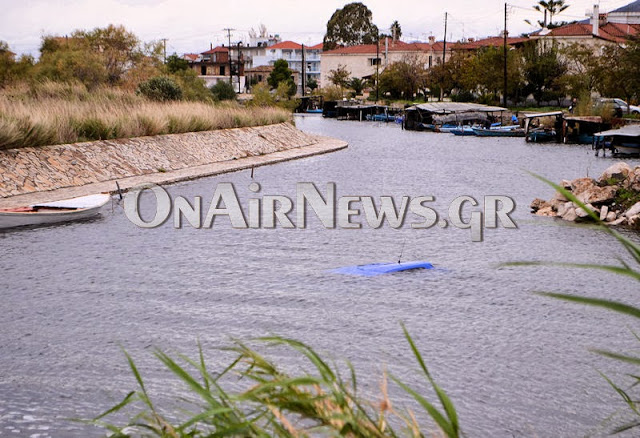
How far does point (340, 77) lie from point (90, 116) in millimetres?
93863

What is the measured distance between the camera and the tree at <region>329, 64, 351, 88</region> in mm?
122625

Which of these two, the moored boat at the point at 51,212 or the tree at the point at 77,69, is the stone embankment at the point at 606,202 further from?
the tree at the point at 77,69

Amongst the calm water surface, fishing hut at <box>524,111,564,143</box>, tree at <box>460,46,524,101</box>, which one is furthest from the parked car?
the calm water surface

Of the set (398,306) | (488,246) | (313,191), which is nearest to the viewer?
(398,306)

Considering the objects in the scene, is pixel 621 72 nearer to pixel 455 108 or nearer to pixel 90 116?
pixel 455 108

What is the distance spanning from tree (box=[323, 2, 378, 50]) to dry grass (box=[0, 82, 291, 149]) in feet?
309

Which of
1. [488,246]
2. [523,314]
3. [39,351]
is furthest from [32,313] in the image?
[488,246]

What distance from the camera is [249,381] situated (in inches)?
371

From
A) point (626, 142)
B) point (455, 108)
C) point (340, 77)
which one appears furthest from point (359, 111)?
point (626, 142)

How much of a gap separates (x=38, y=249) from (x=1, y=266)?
1589 millimetres

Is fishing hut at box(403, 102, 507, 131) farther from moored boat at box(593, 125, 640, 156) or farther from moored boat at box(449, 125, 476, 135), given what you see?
moored boat at box(593, 125, 640, 156)

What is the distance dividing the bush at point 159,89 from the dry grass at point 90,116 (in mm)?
2582

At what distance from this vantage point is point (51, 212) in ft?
62.3

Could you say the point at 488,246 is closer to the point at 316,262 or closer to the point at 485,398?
the point at 316,262
